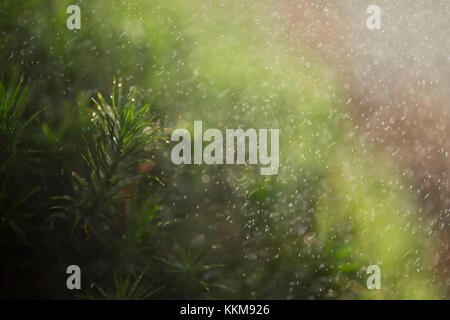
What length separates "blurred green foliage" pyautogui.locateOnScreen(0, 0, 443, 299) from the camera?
0.85 meters

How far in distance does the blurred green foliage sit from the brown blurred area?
0.12 feet

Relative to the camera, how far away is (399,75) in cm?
107

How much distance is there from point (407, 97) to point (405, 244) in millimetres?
341

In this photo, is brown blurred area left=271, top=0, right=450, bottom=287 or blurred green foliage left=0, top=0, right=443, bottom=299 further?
brown blurred area left=271, top=0, right=450, bottom=287

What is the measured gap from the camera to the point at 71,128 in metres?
0.88

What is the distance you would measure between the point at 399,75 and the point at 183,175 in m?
0.56

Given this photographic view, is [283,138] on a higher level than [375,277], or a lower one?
higher

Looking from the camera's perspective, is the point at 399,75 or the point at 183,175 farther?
the point at 399,75

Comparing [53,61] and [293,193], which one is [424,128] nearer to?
[293,193]

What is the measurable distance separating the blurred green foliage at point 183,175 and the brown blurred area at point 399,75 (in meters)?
0.04
